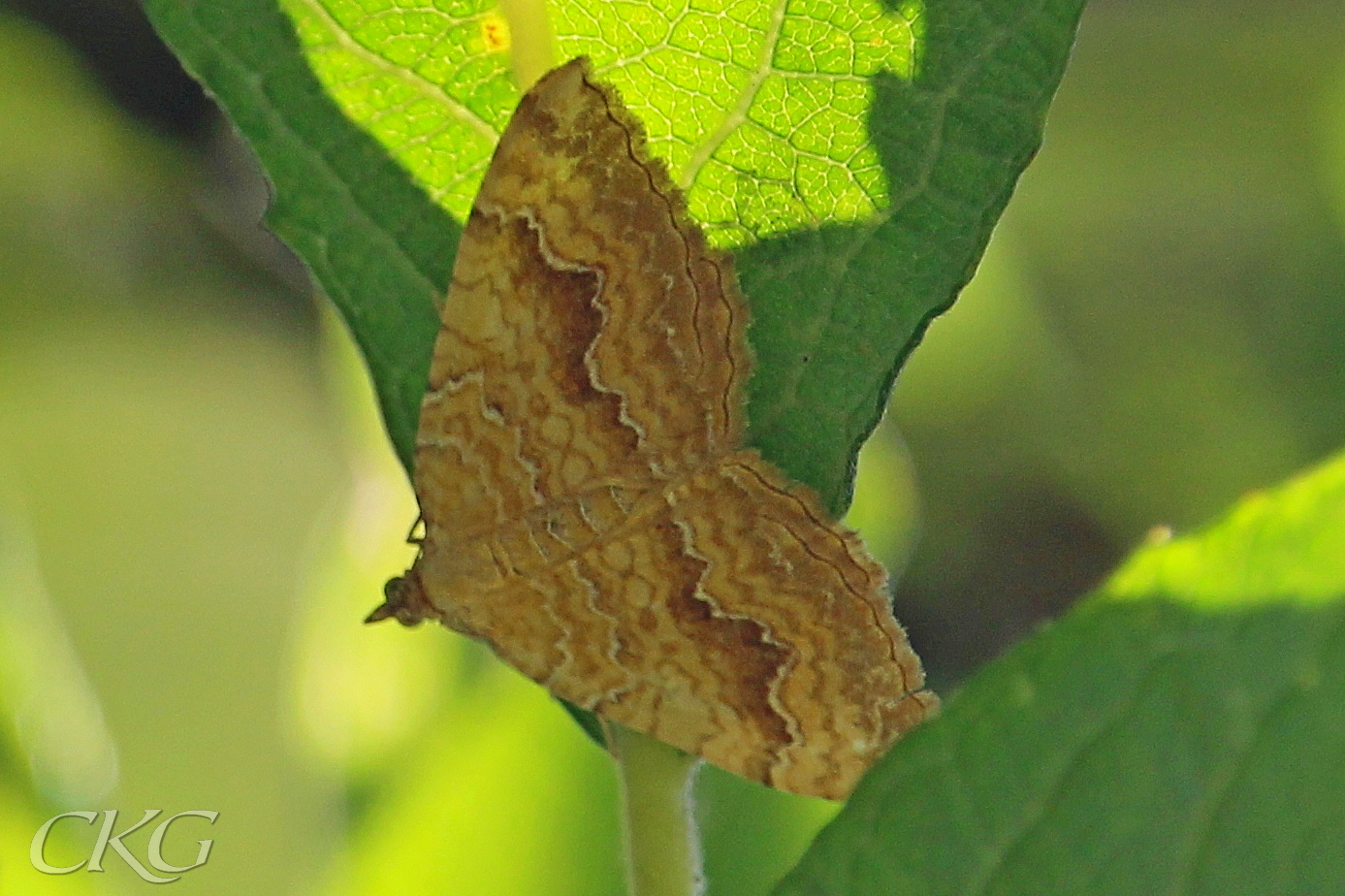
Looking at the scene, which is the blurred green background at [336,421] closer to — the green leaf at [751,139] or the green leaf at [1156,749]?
the green leaf at [751,139]

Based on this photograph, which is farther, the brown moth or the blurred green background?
the blurred green background

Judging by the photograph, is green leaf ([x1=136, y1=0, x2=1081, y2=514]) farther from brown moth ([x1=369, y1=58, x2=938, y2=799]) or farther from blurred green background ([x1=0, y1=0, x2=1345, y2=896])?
blurred green background ([x1=0, y1=0, x2=1345, y2=896])

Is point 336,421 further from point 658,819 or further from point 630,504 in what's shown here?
point 658,819

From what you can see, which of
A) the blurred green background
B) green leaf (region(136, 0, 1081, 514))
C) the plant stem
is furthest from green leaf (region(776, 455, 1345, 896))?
the blurred green background

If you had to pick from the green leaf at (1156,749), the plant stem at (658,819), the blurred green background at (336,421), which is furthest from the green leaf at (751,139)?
the blurred green background at (336,421)

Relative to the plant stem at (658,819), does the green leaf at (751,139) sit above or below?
above

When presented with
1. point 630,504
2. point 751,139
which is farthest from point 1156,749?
point 630,504

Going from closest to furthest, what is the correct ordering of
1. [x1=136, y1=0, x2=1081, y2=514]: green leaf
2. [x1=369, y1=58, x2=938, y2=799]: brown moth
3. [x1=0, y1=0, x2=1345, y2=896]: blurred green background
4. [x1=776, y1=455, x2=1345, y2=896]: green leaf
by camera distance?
[x1=776, y1=455, x2=1345, y2=896]: green leaf, [x1=136, y1=0, x2=1081, y2=514]: green leaf, [x1=369, y1=58, x2=938, y2=799]: brown moth, [x1=0, y1=0, x2=1345, y2=896]: blurred green background
